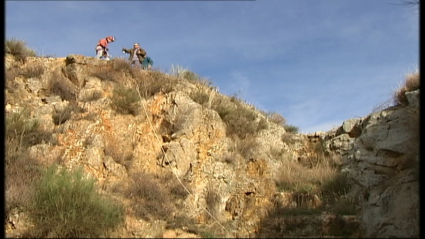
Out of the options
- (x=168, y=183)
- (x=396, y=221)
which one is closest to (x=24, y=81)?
(x=168, y=183)

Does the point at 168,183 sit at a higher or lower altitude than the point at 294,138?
lower

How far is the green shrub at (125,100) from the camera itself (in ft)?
36.6

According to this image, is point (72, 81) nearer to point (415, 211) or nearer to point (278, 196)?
point (278, 196)

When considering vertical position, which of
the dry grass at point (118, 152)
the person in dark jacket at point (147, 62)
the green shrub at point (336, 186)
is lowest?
the green shrub at point (336, 186)

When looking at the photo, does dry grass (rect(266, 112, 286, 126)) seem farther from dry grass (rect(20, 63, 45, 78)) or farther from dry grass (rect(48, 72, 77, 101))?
dry grass (rect(20, 63, 45, 78))

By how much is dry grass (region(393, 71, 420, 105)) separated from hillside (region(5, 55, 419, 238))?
0.41 metres

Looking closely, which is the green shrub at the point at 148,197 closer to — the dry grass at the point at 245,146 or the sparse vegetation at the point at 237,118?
the dry grass at the point at 245,146

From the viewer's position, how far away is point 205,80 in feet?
46.9

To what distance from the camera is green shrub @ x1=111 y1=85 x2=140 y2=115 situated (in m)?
11.2

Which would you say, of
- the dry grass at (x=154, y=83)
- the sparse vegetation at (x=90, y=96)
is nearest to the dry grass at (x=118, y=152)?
the sparse vegetation at (x=90, y=96)

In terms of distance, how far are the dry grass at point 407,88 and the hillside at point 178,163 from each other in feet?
1.34

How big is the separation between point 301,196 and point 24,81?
26.4 ft

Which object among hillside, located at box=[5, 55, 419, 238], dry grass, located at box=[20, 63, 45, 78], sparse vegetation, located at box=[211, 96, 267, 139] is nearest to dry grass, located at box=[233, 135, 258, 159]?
hillside, located at box=[5, 55, 419, 238]

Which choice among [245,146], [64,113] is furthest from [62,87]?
[245,146]
